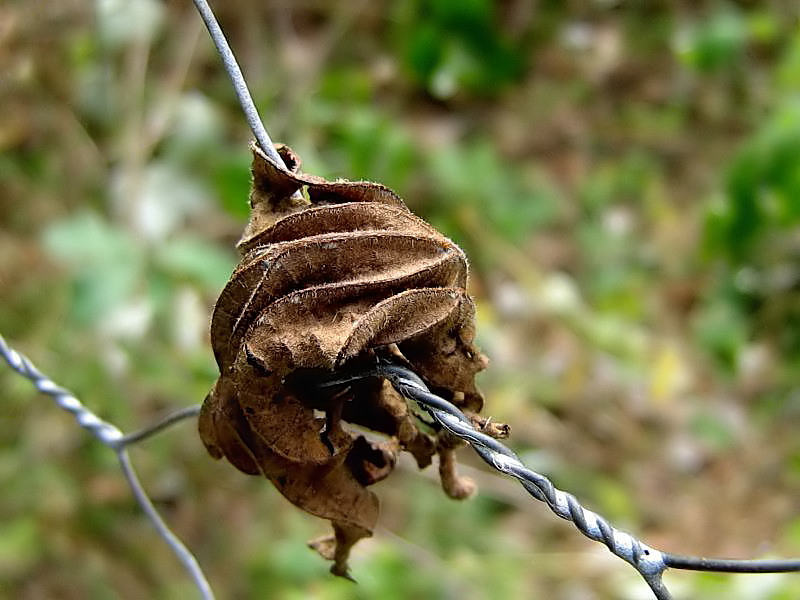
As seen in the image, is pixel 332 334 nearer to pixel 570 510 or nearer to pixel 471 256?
pixel 570 510

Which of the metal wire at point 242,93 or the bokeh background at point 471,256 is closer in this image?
the metal wire at point 242,93

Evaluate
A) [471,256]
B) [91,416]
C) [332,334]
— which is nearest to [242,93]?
[332,334]

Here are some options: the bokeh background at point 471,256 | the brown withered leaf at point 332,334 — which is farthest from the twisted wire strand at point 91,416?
the bokeh background at point 471,256

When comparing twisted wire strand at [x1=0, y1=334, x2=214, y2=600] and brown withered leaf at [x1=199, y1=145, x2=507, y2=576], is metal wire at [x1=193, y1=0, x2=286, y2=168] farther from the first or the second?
twisted wire strand at [x1=0, y1=334, x2=214, y2=600]

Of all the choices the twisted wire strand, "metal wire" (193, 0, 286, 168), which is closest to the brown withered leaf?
"metal wire" (193, 0, 286, 168)

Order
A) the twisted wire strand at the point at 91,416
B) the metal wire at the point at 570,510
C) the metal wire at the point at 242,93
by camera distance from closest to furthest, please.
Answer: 1. the metal wire at the point at 570,510
2. the metal wire at the point at 242,93
3. the twisted wire strand at the point at 91,416

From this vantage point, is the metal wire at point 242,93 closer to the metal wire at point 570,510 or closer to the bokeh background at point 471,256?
the metal wire at point 570,510
